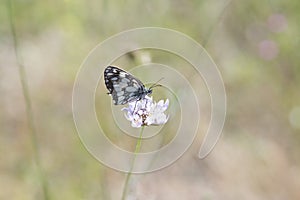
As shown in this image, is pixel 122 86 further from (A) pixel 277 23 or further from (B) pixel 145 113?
(A) pixel 277 23

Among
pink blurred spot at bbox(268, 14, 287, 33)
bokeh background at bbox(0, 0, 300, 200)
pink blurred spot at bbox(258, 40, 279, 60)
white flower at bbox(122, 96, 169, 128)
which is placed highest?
pink blurred spot at bbox(268, 14, 287, 33)

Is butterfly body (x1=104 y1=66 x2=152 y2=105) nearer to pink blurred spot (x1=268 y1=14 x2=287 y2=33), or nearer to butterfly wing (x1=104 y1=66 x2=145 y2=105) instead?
butterfly wing (x1=104 y1=66 x2=145 y2=105)

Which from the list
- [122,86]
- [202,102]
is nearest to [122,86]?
[122,86]

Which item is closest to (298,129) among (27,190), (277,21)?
(277,21)

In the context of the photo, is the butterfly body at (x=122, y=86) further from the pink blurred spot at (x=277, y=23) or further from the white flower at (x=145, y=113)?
the pink blurred spot at (x=277, y=23)

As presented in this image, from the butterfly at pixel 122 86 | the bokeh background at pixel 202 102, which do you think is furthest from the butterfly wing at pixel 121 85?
the bokeh background at pixel 202 102

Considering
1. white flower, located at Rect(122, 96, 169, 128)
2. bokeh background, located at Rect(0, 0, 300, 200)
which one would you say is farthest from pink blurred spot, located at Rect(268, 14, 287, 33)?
white flower, located at Rect(122, 96, 169, 128)
